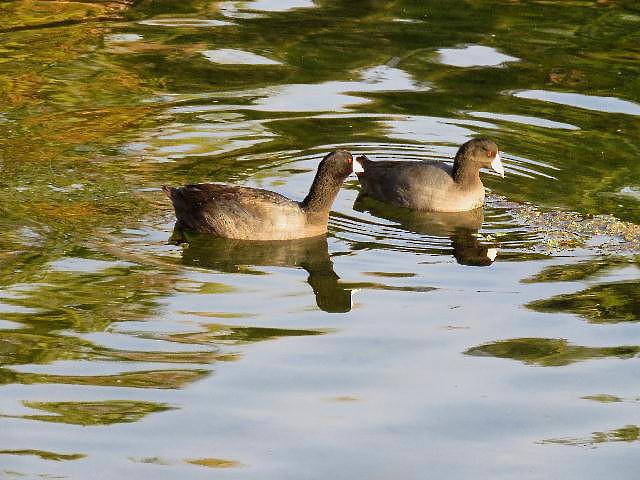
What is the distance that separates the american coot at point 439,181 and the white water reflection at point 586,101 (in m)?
2.62

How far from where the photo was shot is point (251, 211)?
10836 millimetres

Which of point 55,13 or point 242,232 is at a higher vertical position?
point 55,13

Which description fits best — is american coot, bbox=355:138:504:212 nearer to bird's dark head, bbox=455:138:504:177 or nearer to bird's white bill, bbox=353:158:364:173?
bird's dark head, bbox=455:138:504:177

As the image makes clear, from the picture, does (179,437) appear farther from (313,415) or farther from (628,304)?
(628,304)

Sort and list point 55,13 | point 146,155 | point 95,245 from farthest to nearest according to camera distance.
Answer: point 55,13 < point 146,155 < point 95,245

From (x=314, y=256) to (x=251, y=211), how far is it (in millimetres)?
606

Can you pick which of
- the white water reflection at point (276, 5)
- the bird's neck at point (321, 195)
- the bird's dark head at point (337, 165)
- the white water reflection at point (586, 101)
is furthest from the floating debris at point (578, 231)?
the white water reflection at point (276, 5)

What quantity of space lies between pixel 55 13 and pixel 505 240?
327 inches

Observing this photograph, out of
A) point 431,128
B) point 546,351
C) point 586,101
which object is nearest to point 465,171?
point 431,128

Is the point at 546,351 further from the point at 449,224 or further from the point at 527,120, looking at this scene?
the point at 527,120

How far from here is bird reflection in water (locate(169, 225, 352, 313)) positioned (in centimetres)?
1008

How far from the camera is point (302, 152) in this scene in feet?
42.4

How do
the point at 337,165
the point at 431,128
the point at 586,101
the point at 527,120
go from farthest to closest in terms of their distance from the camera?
the point at 586,101
the point at 527,120
the point at 431,128
the point at 337,165

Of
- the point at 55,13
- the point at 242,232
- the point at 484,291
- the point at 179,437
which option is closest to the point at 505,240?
the point at 484,291
